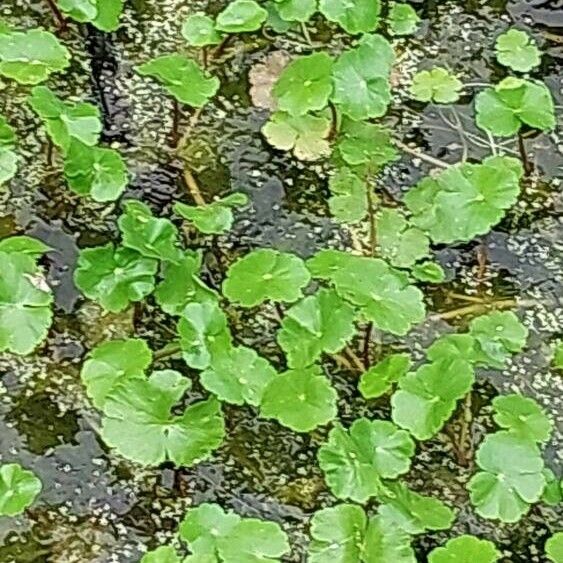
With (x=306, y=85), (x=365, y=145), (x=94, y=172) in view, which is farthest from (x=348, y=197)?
(x=94, y=172)

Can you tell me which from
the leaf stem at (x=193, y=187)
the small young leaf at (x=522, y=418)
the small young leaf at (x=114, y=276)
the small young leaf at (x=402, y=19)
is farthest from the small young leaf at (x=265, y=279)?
the small young leaf at (x=402, y=19)

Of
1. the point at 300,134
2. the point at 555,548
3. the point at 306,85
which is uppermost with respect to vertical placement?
the point at 306,85

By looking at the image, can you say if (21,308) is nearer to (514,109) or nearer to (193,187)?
(193,187)

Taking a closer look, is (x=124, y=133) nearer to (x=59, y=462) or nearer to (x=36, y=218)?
Result: (x=36, y=218)

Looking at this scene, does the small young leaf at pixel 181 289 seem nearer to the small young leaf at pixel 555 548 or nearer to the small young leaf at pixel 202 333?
the small young leaf at pixel 202 333

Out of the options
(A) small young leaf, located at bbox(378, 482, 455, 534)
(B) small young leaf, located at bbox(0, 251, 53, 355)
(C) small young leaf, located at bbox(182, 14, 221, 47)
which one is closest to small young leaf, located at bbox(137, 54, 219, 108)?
(C) small young leaf, located at bbox(182, 14, 221, 47)

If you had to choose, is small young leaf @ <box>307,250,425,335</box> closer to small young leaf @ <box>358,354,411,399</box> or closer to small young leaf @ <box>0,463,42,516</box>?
small young leaf @ <box>358,354,411,399</box>

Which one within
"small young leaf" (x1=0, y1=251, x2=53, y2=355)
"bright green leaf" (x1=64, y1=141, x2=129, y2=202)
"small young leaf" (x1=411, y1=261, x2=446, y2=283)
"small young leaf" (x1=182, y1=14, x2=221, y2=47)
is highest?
"small young leaf" (x1=182, y1=14, x2=221, y2=47)
